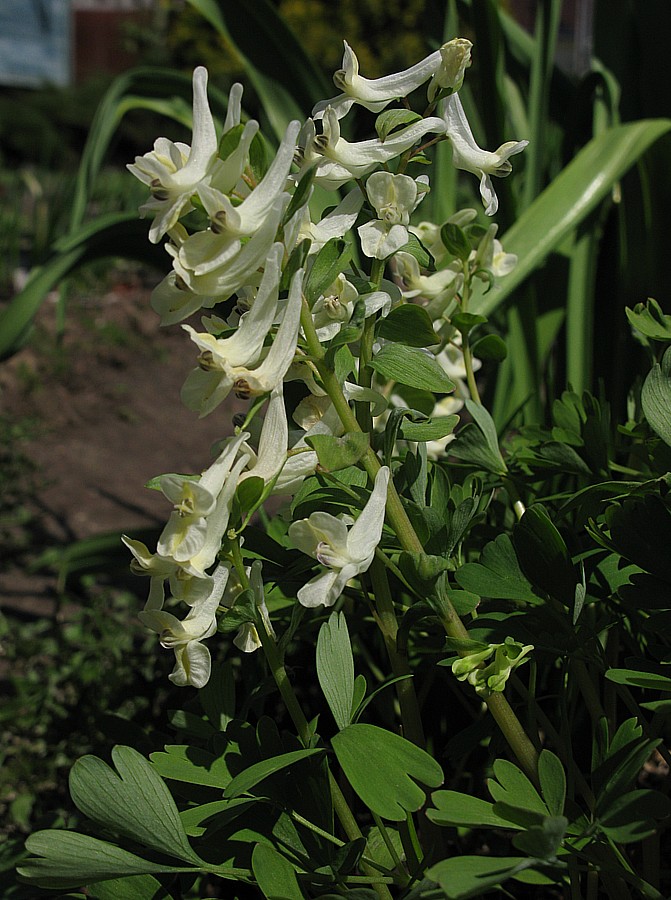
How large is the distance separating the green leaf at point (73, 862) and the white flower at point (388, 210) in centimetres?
36

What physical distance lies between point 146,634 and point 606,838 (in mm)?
1247

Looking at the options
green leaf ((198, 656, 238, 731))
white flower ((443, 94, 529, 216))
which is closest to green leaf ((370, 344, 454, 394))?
white flower ((443, 94, 529, 216))

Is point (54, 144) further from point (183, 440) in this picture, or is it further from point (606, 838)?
point (606, 838)

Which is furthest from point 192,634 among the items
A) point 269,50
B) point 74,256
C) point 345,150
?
point 269,50

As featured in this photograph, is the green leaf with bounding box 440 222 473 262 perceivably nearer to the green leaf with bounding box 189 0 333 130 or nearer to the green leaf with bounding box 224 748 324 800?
the green leaf with bounding box 224 748 324 800

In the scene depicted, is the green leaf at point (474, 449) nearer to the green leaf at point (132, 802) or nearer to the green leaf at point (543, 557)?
the green leaf at point (543, 557)

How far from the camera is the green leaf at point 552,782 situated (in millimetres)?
420

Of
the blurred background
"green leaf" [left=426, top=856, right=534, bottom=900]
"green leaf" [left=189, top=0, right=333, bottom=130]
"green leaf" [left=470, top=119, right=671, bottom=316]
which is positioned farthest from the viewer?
"green leaf" [left=189, top=0, right=333, bottom=130]

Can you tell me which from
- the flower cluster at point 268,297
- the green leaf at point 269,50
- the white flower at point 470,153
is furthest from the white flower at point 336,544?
the green leaf at point 269,50

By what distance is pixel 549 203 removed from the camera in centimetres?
104

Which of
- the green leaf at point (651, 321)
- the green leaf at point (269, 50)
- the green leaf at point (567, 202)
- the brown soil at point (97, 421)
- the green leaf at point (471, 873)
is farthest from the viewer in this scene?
the brown soil at point (97, 421)

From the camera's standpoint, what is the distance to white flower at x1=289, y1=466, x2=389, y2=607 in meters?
0.41

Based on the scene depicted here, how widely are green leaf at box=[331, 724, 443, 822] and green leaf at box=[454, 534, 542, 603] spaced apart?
107 mm

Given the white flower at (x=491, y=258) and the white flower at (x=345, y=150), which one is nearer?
the white flower at (x=345, y=150)
